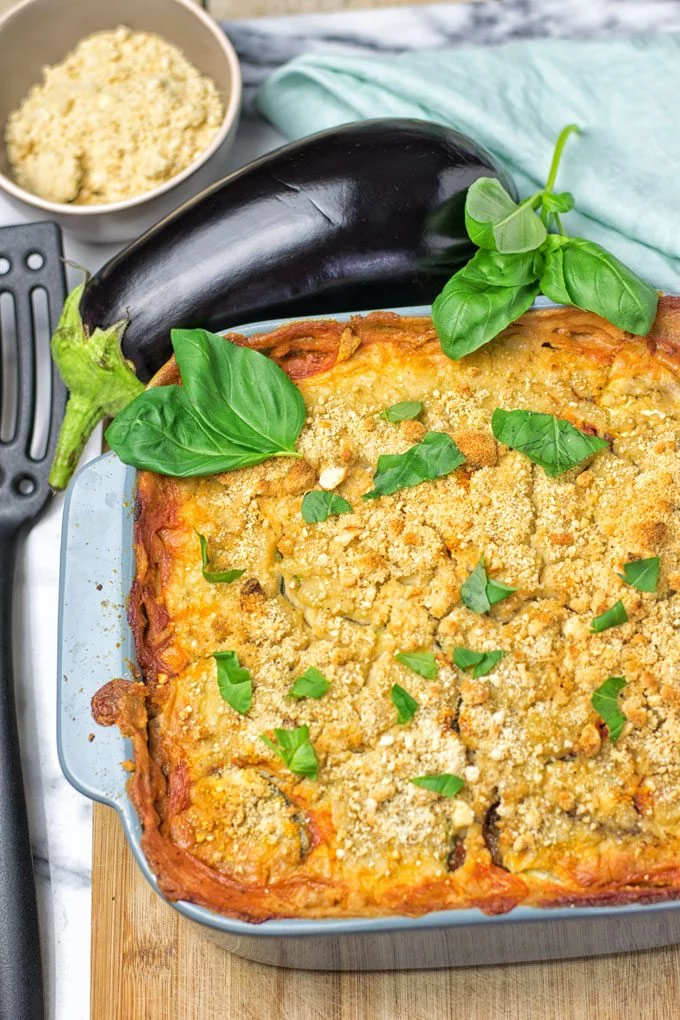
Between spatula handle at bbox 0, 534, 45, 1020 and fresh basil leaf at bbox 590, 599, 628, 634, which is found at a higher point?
fresh basil leaf at bbox 590, 599, 628, 634

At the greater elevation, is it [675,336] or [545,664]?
[675,336]

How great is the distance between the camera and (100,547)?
1.75m

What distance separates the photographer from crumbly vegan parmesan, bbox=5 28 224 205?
2.29 metres

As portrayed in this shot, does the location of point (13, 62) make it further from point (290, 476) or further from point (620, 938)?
point (620, 938)

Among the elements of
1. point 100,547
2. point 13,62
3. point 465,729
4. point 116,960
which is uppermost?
point 13,62

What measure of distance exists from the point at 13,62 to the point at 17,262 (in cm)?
54

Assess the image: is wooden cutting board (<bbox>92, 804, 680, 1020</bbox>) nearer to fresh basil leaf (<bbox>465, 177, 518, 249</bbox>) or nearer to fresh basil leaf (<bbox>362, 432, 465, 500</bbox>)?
fresh basil leaf (<bbox>362, 432, 465, 500</bbox>)

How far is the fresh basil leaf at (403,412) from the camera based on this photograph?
1810 millimetres

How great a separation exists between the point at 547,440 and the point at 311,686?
0.58m

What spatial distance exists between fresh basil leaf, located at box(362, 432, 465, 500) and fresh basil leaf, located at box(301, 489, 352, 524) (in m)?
0.04

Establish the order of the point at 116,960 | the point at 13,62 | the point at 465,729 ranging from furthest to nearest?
the point at 13,62, the point at 116,960, the point at 465,729

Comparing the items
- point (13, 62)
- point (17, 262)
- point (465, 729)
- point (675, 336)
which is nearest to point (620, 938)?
point (465, 729)

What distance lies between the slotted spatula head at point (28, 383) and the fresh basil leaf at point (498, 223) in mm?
924

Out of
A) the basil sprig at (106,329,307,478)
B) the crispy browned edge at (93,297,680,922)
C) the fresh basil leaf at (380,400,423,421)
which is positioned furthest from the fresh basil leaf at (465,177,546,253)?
the basil sprig at (106,329,307,478)
